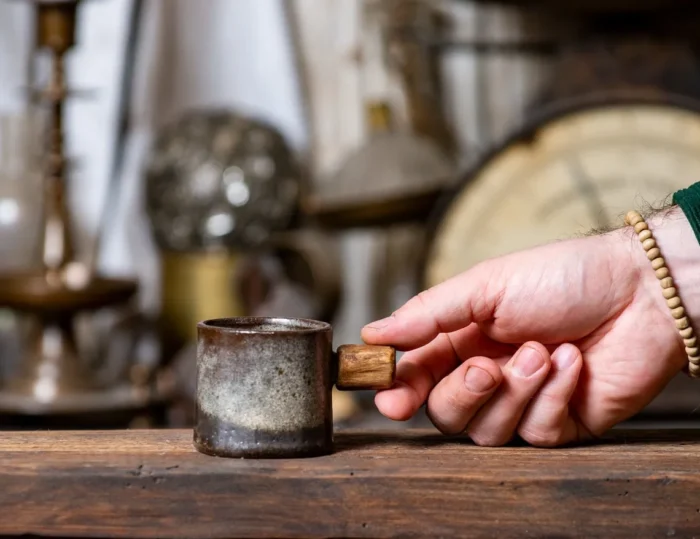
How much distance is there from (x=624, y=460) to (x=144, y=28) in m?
1.98

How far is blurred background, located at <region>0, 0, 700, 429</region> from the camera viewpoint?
1996 mm

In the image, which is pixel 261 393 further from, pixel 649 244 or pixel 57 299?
pixel 57 299

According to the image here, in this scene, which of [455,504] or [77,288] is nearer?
[455,504]

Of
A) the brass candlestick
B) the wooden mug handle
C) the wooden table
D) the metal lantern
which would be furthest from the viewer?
the metal lantern

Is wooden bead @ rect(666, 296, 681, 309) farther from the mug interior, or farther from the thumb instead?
the mug interior

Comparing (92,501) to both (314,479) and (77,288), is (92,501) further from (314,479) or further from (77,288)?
(77,288)

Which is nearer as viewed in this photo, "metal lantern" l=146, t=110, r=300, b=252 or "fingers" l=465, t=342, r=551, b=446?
"fingers" l=465, t=342, r=551, b=446

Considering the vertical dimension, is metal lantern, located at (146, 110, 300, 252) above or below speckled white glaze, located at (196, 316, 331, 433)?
above

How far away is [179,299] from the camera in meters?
2.46

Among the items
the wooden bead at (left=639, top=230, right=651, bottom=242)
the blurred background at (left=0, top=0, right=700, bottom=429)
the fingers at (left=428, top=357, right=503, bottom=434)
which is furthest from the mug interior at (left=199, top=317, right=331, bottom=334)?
the blurred background at (left=0, top=0, right=700, bottom=429)

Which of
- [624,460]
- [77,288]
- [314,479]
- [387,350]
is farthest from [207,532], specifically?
[77,288]

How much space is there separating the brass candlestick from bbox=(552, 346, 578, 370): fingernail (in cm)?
117

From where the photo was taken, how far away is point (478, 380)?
0.95m

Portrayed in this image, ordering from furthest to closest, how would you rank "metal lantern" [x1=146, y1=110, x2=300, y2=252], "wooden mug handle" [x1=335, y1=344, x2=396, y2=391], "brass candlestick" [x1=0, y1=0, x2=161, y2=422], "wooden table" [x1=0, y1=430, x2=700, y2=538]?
"metal lantern" [x1=146, y1=110, x2=300, y2=252] → "brass candlestick" [x1=0, y1=0, x2=161, y2=422] → "wooden mug handle" [x1=335, y1=344, x2=396, y2=391] → "wooden table" [x1=0, y1=430, x2=700, y2=538]
